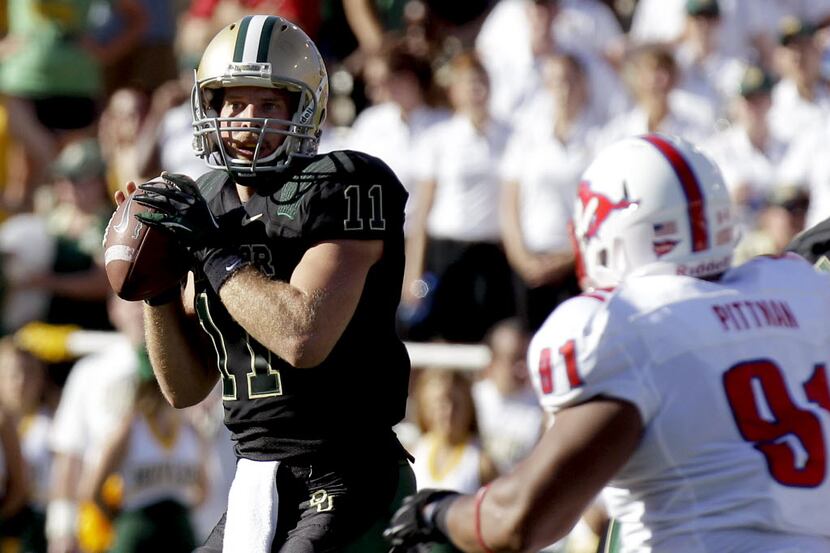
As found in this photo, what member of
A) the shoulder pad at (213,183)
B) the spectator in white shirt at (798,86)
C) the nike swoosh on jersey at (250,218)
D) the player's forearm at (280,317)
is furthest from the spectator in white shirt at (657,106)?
the player's forearm at (280,317)

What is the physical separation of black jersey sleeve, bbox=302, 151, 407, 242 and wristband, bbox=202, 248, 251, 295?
17 cm

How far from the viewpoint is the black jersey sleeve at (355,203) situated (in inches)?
152

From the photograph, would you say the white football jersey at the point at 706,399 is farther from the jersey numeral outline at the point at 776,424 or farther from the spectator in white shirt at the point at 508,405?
the spectator in white shirt at the point at 508,405

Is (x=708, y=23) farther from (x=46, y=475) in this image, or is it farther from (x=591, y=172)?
(x=591, y=172)

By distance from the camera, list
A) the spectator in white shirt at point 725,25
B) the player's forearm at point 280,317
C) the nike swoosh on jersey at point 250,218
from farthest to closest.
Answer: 1. the spectator in white shirt at point 725,25
2. the nike swoosh on jersey at point 250,218
3. the player's forearm at point 280,317

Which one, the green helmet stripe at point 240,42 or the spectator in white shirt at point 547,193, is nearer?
the green helmet stripe at point 240,42

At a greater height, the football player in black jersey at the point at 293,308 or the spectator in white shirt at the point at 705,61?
the spectator in white shirt at the point at 705,61

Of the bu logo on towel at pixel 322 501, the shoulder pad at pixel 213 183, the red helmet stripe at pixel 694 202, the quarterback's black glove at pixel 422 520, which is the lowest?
the quarterback's black glove at pixel 422 520

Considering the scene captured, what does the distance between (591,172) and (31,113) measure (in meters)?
6.49

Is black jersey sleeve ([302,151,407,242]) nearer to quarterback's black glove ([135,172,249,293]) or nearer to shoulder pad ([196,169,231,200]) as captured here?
quarterback's black glove ([135,172,249,293])

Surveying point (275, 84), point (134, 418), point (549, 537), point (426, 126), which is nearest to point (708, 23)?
point (426, 126)

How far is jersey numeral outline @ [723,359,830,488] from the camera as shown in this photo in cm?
324

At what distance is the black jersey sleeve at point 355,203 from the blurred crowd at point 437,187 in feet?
10.9

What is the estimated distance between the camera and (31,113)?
9477 mm
